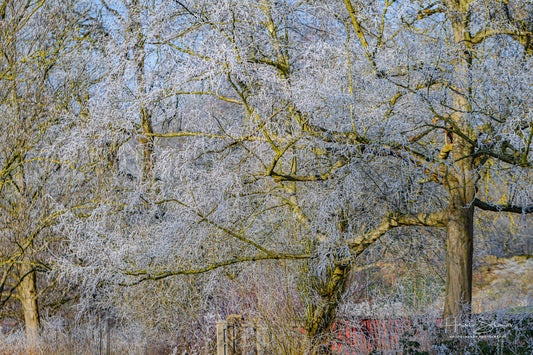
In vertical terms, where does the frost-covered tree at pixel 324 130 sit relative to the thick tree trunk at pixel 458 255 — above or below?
above

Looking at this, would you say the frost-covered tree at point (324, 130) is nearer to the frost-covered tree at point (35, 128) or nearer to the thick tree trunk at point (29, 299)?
the frost-covered tree at point (35, 128)

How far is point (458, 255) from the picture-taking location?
219 inches

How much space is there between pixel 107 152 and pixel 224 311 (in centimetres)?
276

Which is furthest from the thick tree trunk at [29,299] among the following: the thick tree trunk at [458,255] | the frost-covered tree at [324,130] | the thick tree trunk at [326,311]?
the thick tree trunk at [458,255]

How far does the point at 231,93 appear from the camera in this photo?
307 inches

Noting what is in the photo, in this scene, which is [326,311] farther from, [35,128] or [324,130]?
[35,128]

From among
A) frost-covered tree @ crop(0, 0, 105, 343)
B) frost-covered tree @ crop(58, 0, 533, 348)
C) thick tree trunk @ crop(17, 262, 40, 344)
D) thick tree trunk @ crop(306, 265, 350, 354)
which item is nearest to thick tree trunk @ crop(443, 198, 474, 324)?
frost-covered tree @ crop(58, 0, 533, 348)

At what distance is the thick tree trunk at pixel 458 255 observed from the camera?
551cm

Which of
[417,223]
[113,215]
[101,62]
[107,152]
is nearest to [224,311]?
[113,215]

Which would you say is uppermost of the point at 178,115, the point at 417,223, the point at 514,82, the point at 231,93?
the point at 231,93

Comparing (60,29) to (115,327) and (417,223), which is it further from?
(417,223)

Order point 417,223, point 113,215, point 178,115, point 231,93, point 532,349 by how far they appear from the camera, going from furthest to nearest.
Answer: point 231,93 < point 178,115 < point 113,215 < point 417,223 < point 532,349

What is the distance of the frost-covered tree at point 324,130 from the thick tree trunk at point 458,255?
→ 1 centimetres

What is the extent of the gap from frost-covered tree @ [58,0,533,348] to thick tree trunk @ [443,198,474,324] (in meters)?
0.01
